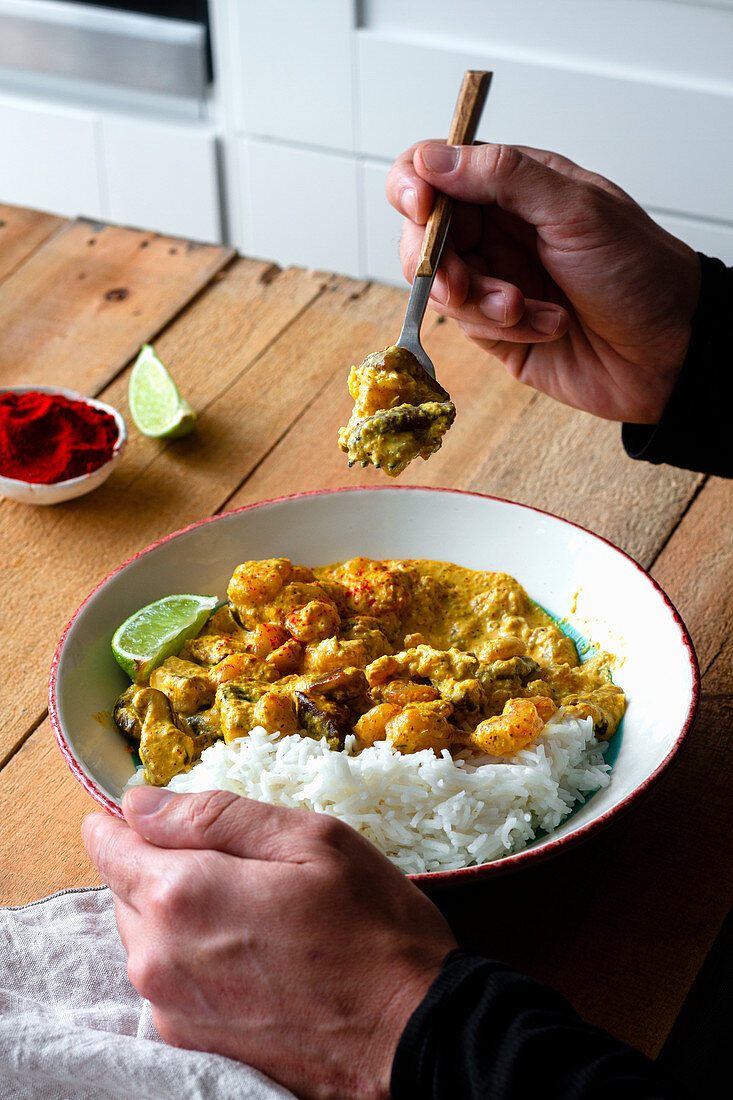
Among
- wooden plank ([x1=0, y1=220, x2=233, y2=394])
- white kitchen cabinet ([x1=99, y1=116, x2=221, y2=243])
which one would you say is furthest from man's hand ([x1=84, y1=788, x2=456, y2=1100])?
white kitchen cabinet ([x1=99, y1=116, x2=221, y2=243])

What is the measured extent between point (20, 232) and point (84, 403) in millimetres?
706

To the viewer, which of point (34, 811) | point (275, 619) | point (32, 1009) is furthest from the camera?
point (275, 619)

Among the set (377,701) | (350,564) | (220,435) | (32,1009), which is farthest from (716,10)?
(32,1009)

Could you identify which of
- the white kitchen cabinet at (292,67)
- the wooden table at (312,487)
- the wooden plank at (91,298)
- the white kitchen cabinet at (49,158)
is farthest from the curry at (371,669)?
the white kitchen cabinet at (49,158)

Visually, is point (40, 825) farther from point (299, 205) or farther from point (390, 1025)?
point (299, 205)

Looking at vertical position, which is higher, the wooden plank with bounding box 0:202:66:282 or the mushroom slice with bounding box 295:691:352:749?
the wooden plank with bounding box 0:202:66:282

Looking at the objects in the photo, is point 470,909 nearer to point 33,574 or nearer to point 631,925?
point 631,925

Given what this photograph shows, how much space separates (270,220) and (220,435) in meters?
2.08

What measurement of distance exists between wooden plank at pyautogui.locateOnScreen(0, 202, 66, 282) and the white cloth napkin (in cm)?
142

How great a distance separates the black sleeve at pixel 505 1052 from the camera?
781mm

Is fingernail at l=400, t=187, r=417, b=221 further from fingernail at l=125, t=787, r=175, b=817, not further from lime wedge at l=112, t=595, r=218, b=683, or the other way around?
fingernail at l=125, t=787, r=175, b=817

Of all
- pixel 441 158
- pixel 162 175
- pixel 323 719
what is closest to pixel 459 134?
pixel 441 158

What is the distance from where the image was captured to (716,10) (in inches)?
108

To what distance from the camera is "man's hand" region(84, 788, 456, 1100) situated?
848mm
